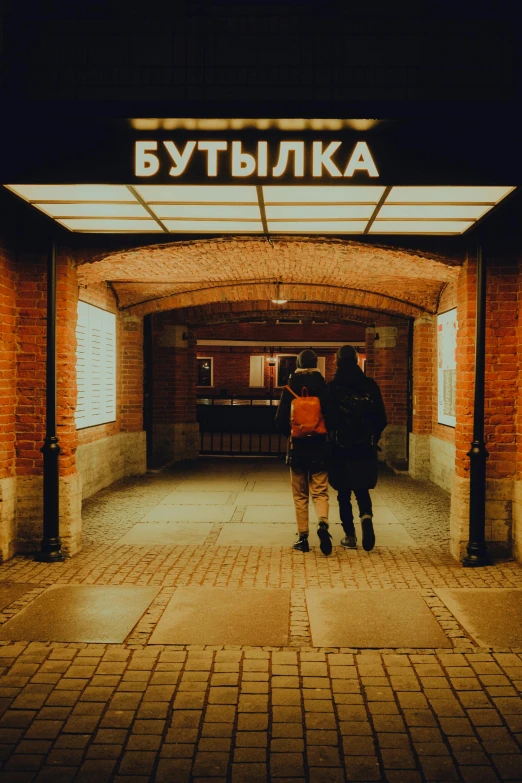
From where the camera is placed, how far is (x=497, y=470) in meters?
6.22

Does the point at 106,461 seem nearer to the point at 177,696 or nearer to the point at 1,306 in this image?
the point at 1,306

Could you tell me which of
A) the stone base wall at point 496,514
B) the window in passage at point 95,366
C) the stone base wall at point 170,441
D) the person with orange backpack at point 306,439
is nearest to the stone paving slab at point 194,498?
the window in passage at point 95,366

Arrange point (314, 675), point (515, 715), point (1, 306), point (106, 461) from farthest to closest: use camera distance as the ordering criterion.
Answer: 1. point (106, 461)
2. point (1, 306)
3. point (314, 675)
4. point (515, 715)

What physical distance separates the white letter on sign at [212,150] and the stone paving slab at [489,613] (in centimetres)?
391

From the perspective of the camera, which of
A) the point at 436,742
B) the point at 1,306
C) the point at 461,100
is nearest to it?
the point at 436,742

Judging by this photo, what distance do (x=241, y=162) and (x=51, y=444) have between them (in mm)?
3353

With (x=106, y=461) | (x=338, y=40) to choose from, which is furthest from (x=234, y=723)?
(x=106, y=461)

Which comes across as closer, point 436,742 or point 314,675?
point 436,742

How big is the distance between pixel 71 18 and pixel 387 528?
6401 mm

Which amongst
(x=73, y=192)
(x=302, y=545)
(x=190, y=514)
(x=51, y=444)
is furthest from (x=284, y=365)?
(x=73, y=192)

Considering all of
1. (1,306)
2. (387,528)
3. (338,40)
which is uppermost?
(338,40)

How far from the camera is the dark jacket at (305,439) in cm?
621

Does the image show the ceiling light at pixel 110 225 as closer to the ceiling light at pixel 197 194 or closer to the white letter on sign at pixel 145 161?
the ceiling light at pixel 197 194

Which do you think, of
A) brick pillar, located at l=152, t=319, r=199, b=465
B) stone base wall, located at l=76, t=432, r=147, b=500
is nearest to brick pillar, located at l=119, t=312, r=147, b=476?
stone base wall, located at l=76, t=432, r=147, b=500
